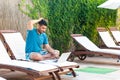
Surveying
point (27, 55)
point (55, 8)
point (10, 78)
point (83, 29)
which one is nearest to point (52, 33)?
point (55, 8)

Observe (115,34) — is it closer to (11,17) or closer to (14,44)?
(11,17)

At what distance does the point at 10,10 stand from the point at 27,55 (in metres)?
2.21

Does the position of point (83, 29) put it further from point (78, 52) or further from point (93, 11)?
point (78, 52)

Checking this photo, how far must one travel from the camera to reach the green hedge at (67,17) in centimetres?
1059

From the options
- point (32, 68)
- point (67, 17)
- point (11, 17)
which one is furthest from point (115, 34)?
point (32, 68)

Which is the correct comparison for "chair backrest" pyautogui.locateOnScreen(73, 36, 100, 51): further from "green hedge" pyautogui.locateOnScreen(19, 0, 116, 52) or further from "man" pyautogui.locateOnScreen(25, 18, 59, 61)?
"man" pyautogui.locateOnScreen(25, 18, 59, 61)

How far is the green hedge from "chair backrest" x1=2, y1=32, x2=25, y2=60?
1719 mm

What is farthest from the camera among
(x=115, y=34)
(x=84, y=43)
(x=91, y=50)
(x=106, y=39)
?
(x=115, y=34)

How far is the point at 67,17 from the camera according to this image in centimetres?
1145

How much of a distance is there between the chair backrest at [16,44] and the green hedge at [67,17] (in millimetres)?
1719

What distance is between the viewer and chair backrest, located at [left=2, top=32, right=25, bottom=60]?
8031mm

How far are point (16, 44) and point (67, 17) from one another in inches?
141

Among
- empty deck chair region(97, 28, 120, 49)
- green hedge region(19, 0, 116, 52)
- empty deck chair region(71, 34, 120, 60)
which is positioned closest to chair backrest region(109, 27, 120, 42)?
empty deck chair region(97, 28, 120, 49)

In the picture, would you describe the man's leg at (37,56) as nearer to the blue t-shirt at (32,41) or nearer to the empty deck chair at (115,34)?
Result: the blue t-shirt at (32,41)
